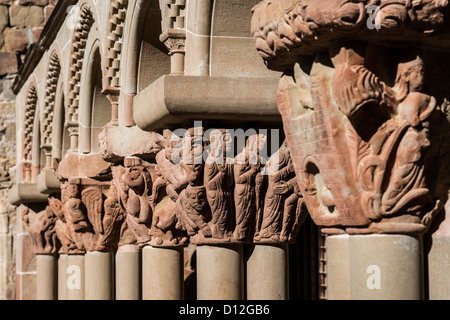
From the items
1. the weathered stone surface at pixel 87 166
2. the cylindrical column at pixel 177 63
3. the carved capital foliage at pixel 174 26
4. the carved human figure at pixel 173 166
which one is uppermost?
the carved capital foliage at pixel 174 26

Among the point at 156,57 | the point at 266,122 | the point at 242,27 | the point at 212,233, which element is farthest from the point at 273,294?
the point at 156,57

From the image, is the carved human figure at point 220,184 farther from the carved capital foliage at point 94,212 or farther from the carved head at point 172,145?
the carved capital foliage at point 94,212

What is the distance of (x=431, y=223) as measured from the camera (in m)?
3.41

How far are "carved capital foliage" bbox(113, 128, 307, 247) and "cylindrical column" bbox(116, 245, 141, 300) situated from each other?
2362 mm

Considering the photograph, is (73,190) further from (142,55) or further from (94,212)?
(142,55)

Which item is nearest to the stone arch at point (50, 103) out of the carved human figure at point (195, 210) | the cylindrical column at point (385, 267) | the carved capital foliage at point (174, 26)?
the carved capital foliage at point (174, 26)

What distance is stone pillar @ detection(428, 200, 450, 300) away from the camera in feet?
11.1

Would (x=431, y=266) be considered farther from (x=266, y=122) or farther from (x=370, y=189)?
(x=266, y=122)

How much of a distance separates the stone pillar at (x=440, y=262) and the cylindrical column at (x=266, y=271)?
69.3 inches

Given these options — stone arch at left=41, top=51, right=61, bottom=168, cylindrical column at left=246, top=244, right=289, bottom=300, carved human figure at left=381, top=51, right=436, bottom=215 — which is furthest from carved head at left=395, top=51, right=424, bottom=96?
stone arch at left=41, top=51, right=61, bottom=168

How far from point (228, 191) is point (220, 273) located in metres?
0.43

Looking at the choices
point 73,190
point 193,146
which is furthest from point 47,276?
point 193,146

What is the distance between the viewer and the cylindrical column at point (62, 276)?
1003cm
